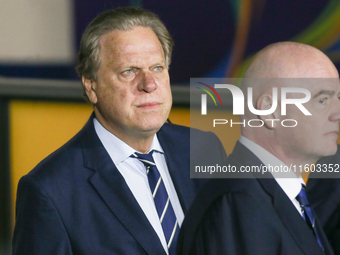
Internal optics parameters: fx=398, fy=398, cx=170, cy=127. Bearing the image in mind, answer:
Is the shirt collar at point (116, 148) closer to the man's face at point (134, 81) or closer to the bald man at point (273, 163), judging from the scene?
the man's face at point (134, 81)

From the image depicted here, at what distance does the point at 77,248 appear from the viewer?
0.97m

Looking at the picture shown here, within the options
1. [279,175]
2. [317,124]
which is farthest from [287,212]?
[317,124]

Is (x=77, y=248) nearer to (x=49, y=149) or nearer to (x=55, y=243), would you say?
(x=55, y=243)

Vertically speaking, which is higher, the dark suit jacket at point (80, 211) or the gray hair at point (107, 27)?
the gray hair at point (107, 27)

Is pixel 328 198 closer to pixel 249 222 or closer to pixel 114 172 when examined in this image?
pixel 249 222

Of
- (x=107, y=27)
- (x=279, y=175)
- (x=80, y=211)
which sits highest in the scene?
(x=107, y=27)

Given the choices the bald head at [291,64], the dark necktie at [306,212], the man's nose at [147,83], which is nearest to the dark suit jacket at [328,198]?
the dark necktie at [306,212]

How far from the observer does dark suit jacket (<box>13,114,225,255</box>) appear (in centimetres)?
97

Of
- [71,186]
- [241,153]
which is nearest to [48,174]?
[71,186]

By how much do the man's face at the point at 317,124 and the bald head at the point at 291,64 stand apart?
25 millimetres

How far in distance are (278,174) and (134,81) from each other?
16.8 inches

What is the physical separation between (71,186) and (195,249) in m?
0.41

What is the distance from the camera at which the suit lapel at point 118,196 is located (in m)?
0.99

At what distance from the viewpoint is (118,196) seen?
1.02m
